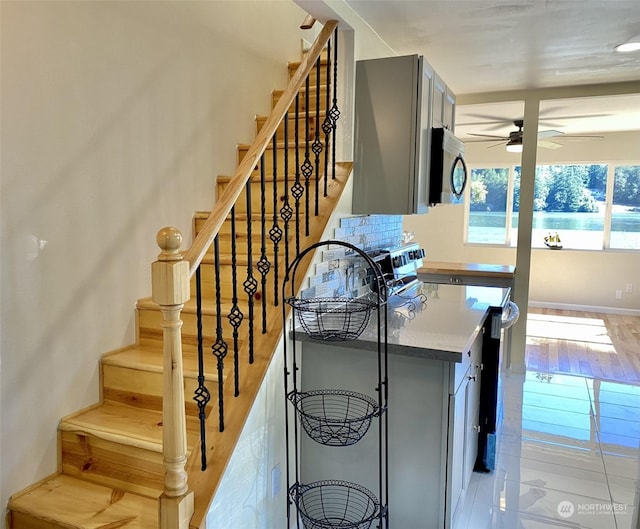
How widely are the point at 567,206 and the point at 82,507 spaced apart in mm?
7610

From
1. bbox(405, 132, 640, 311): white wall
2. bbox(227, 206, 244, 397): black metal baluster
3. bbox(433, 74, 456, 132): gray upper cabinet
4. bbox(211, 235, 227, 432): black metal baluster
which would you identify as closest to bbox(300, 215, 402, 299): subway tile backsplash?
bbox(227, 206, 244, 397): black metal baluster

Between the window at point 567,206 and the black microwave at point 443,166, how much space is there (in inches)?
179

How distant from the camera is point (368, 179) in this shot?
2.62m

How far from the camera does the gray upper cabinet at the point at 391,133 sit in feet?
8.22

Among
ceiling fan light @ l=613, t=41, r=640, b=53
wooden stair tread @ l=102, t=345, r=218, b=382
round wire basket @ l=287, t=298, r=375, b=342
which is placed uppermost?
ceiling fan light @ l=613, t=41, r=640, b=53

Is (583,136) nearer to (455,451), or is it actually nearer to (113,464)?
(455,451)

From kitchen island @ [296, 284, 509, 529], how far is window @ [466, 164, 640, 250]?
5691mm

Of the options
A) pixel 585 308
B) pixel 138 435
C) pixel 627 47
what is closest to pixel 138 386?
pixel 138 435

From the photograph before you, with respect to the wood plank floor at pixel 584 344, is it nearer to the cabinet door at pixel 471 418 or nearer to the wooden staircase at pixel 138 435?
the cabinet door at pixel 471 418

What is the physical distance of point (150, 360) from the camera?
2059 mm

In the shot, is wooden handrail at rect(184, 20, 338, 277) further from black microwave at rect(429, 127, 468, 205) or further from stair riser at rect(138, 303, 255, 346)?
black microwave at rect(429, 127, 468, 205)

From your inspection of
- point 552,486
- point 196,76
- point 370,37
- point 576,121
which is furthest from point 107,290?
point 576,121

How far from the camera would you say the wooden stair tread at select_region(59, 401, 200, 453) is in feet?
5.75

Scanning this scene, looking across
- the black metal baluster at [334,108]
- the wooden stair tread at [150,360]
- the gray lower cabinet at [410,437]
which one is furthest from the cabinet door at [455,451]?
the black metal baluster at [334,108]
